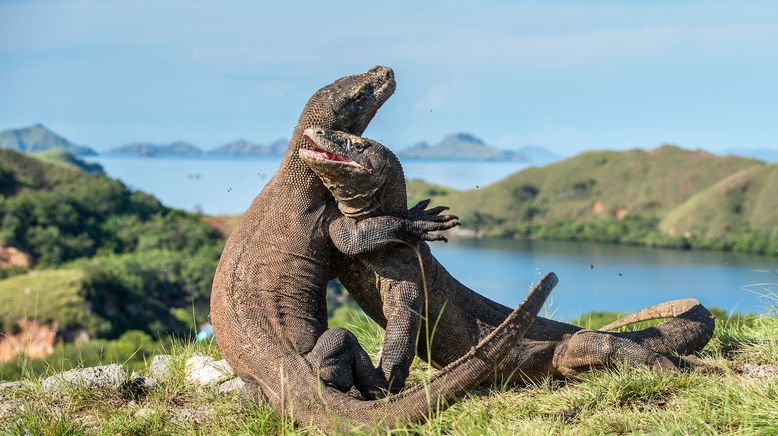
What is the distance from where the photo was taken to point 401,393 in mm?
6832

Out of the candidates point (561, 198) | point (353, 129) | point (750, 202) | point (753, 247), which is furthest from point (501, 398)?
point (561, 198)

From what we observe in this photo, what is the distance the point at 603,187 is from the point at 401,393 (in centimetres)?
17414

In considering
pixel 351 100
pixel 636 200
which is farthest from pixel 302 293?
pixel 636 200

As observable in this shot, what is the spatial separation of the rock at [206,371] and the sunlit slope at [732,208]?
446 feet

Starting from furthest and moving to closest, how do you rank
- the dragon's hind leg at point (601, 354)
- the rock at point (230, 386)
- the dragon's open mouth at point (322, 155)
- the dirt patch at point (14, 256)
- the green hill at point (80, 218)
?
the green hill at point (80, 218) → the dirt patch at point (14, 256) → the rock at point (230, 386) → the dragon's hind leg at point (601, 354) → the dragon's open mouth at point (322, 155)

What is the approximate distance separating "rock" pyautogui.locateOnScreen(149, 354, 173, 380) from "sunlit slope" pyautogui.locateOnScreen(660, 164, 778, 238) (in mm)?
135770

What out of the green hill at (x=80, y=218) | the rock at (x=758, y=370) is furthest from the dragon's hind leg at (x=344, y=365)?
the green hill at (x=80, y=218)

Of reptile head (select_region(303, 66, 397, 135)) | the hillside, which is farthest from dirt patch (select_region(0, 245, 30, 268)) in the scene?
reptile head (select_region(303, 66, 397, 135))

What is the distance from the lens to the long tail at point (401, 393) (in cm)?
677

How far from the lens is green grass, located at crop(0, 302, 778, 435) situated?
6641 mm

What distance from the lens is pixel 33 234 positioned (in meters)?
122

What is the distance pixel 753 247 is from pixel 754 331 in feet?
395

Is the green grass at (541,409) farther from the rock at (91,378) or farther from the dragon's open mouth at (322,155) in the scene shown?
the dragon's open mouth at (322,155)

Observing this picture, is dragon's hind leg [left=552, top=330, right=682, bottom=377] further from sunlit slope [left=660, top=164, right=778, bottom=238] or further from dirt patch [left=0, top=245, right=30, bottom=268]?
sunlit slope [left=660, top=164, right=778, bottom=238]
